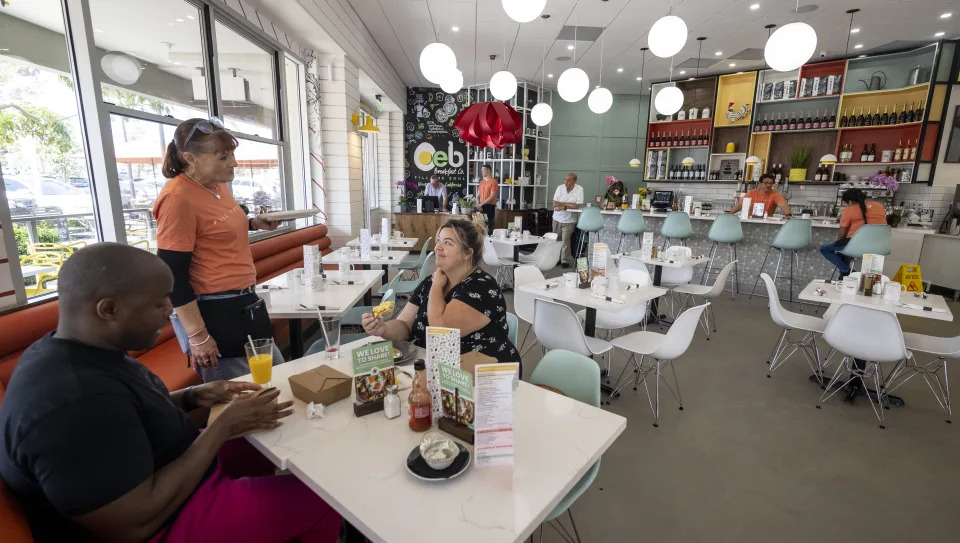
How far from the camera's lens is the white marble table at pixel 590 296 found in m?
3.12

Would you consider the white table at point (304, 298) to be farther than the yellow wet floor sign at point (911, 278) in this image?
No

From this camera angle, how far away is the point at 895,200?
742cm

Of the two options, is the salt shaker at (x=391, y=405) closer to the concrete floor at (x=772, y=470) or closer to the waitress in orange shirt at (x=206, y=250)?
the waitress in orange shirt at (x=206, y=250)

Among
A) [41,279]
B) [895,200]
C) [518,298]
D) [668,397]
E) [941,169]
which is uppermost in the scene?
[941,169]

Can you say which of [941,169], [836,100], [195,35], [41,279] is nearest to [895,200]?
[941,169]

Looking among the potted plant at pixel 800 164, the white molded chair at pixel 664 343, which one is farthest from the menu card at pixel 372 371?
the potted plant at pixel 800 164

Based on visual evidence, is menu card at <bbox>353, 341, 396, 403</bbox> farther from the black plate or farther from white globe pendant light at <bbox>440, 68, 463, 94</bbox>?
white globe pendant light at <bbox>440, 68, 463, 94</bbox>

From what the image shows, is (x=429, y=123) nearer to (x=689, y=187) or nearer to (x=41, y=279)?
(x=689, y=187)

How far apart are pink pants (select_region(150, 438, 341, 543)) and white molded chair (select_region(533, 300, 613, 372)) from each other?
184 cm

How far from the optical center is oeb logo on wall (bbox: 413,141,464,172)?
11.2 metres

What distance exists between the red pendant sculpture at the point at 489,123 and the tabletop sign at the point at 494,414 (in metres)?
4.35

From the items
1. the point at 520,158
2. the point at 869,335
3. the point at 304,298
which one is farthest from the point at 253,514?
the point at 520,158

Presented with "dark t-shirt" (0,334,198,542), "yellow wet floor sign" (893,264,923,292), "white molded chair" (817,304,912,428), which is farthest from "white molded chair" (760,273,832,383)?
"dark t-shirt" (0,334,198,542)

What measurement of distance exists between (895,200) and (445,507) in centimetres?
962
